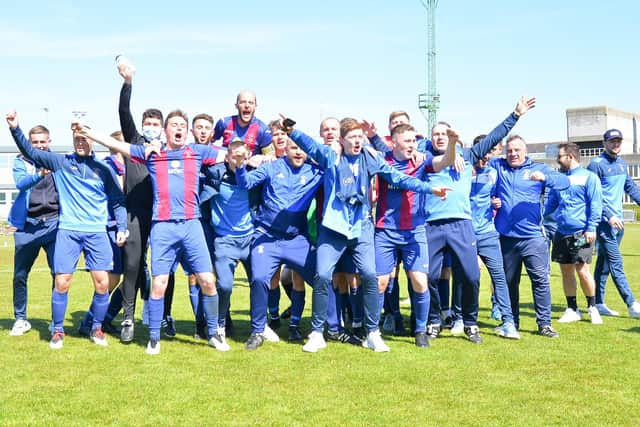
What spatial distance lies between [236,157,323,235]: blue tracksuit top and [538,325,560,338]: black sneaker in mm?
3278

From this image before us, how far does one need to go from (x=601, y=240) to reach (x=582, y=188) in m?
1.24

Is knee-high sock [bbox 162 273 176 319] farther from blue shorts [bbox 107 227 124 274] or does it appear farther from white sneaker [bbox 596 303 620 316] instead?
white sneaker [bbox 596 303 620 316]

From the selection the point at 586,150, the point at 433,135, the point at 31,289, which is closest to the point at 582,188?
the point at 433,135

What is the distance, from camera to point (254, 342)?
24.9ft

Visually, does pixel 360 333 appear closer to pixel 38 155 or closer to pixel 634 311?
pixel 38 155

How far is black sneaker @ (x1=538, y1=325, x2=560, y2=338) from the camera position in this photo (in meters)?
8.19

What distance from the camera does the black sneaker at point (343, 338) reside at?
25.8 ft

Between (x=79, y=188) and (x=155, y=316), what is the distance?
168 cm

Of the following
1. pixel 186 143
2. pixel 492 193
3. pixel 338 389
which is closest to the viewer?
pixel 338 389

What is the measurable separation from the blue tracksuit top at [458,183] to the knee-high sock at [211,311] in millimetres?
2635

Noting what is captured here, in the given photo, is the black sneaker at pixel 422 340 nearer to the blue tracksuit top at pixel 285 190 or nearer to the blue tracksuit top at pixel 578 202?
the blue tracksuit top at pixel 285 190

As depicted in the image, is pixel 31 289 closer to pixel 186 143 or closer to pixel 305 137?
pixel 186 143

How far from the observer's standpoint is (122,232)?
25.1ft

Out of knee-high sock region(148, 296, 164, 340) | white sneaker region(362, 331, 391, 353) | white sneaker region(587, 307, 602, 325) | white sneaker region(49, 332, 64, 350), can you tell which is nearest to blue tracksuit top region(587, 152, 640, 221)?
white sneaker region(587, 307, 602, 325)
